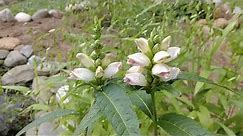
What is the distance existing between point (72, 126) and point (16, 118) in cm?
142

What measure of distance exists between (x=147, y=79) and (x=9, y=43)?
4081 mm

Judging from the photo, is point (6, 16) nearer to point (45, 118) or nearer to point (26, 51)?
point (26, 51)

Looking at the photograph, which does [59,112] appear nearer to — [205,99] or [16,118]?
[205,99]

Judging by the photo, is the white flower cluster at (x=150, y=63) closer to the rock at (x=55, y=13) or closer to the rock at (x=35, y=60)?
the rock at (x=35, y=60)

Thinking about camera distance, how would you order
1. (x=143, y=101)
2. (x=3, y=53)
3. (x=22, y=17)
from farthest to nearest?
1. (x=22, y=17)
2. (x=3, y=53)
3. (x=143, y=101)

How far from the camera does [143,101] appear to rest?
67.6 inches

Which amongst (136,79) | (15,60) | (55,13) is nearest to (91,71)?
(136,79)

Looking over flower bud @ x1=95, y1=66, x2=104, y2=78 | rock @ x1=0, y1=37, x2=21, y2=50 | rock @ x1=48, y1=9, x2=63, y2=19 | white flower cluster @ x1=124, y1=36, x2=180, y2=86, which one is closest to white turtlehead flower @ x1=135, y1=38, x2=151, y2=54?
white flower cluster @ x1=124, y1=36, x2=180, y2=86

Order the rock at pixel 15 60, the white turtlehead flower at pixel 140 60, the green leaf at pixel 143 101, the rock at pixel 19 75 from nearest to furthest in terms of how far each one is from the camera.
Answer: the white turtlehead flower at pixel 140 60, the green leaf at pixel 143 101, the rock at pixel 19 75, the rock at pixel 15 60

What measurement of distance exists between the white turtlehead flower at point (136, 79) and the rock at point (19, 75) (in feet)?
10.4

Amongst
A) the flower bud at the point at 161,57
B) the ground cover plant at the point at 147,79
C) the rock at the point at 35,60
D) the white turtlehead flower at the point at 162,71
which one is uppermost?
the flower bud at the point at 161,57

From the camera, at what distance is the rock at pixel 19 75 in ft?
15.3

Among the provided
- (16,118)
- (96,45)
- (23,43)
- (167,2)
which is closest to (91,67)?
Answer: (96,45)

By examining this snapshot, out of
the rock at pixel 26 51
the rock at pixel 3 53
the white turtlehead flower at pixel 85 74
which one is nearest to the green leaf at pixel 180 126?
the white turtlehead flower at pixel 85 74
